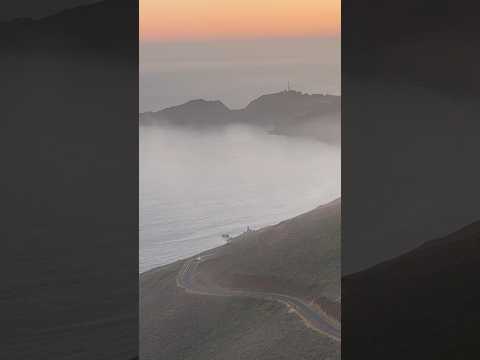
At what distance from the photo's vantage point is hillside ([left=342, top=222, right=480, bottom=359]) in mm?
3922

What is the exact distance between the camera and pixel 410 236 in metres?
3.98

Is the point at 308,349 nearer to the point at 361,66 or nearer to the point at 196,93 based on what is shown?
the point at 196,93

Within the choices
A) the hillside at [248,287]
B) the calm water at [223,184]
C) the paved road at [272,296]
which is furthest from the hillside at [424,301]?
the calm water at [223,184]

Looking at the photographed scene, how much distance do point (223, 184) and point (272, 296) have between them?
76.7 inches

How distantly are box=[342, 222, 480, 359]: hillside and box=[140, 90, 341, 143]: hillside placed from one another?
22.1 ft

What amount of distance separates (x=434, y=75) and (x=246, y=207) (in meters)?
7.34

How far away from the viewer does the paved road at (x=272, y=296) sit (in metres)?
10.4

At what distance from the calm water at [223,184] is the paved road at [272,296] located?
1.36 feet

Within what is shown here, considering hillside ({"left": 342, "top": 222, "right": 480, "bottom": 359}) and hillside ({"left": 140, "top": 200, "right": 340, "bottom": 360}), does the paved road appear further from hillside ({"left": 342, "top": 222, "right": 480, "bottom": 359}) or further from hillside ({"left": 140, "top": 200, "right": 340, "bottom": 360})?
hillside ({"left": 342, "top": 222, "right": 480, "bottom": 359})

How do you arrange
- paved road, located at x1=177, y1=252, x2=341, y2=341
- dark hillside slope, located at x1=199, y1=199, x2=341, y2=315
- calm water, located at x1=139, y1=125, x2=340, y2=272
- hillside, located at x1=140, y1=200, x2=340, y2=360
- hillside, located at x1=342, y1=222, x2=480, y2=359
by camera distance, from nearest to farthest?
hillside, located at x1=342, y1=222, x2=480, y2=359, paved road, located at x1=177, y1=252, x2=341, y2=341, calm water, located at x1=139, y1=125, x2=340, y2=272, hillside, located at x1=140, y1=200, x2=340, y2=360, dark hillside slope, located at x1=199, y1=199, x2=341, y2=315
